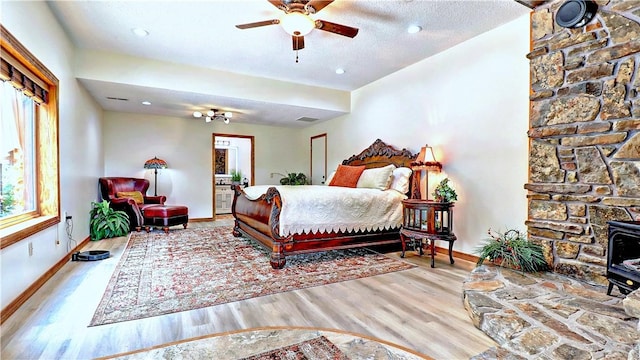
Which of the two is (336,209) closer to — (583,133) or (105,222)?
(583,133)

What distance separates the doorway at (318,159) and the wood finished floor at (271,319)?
4.36 meters

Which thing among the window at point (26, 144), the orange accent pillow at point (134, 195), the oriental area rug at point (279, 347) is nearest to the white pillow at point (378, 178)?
the oriental area rug at point (279, 347)

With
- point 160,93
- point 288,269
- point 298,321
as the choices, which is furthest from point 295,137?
point 298,321

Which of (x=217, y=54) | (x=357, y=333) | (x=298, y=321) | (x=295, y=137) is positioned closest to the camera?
(x=357, y=333)

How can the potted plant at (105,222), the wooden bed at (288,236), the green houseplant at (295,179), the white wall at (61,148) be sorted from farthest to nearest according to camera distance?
the green houseplant at (295,179)
the potted plant at (105,222)
the wooden bed at (288,236)
the white wall at (61,148)

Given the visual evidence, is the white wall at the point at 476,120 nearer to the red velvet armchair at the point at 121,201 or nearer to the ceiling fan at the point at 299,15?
the ceiling fan at the point at 299,15

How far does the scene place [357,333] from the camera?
2.00 meters

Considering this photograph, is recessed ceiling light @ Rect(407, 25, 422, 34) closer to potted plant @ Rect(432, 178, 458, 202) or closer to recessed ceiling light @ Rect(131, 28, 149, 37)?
potted plant @ Rect(432, 178, 458, 202)

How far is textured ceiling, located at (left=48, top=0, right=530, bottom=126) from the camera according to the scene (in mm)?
3055

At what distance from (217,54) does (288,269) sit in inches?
120

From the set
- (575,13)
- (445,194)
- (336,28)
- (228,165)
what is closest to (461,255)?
(445,194)

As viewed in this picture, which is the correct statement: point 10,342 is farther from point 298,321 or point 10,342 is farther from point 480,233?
point 480,233

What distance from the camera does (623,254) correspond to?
85.7 inches

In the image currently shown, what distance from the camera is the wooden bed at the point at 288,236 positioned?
3.43 m
